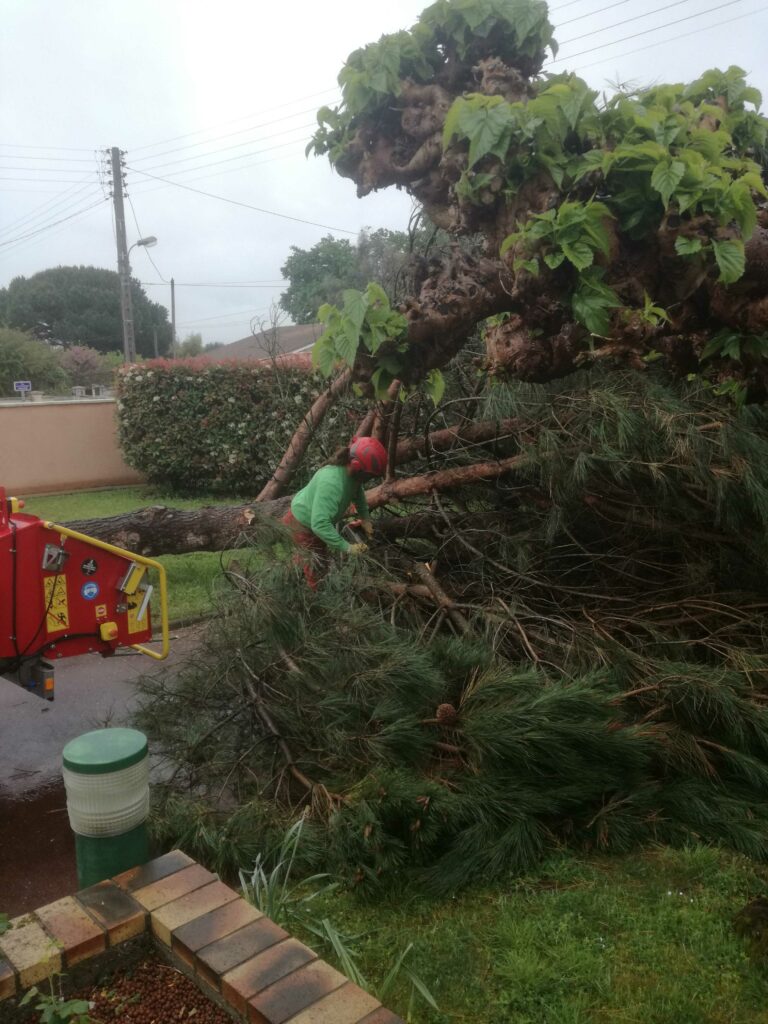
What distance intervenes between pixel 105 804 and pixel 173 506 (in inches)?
428

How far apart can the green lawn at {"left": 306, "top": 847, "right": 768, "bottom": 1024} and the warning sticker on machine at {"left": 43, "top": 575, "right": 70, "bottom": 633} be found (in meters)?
1.94

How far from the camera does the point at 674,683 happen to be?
11.4 ft

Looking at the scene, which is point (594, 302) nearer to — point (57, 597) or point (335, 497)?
point (335, 497)

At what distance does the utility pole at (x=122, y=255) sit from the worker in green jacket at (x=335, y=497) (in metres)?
18.3

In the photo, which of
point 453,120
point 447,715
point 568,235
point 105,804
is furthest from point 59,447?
point 105,804

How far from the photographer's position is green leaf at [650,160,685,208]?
304cm

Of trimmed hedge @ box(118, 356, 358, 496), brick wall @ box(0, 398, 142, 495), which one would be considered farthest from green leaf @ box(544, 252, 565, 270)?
brick wall @ box(0, 398, 142, 495)

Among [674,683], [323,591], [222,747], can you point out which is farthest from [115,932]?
[674,683]

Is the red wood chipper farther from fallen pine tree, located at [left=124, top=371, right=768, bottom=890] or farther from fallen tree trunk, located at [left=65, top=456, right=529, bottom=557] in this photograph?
fallen tree trunk, located at [left=65, top=456, right=529, bottom=557]

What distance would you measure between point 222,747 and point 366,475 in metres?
1.88

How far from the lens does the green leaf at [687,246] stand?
313cm

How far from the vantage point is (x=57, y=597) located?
155 inches

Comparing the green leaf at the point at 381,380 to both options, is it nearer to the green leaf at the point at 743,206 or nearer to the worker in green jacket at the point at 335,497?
the worker in green jacket at the point at 335,497

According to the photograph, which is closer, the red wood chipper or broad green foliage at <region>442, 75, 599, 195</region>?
broad green foliage at <region>442, 75, 599, 195</region>
